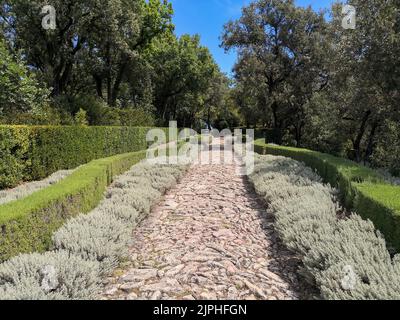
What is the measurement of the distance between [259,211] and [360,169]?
2.39 metres

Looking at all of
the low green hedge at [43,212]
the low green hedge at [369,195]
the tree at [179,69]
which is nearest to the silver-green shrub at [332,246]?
the low green hedge at [369,195]

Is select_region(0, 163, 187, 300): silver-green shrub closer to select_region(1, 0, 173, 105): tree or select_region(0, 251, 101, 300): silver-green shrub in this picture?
select_region(0, 251, 101, 300): silver-green shrub

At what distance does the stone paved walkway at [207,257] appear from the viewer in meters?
3.54

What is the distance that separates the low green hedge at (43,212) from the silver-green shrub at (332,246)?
10.6ft

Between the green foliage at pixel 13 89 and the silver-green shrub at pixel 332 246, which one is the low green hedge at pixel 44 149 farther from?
the silver-green shrub at pixel 332 246

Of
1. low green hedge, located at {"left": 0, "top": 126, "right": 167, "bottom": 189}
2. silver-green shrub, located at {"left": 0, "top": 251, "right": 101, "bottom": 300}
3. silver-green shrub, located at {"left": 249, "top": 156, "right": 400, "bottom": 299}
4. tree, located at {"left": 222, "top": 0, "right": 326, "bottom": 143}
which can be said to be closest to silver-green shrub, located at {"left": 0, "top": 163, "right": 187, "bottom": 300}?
silver-green shrub, located at {"left": 0, "top": 251, "right": 101, "bottom": 300}

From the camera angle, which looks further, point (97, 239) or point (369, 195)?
point (369, 195)

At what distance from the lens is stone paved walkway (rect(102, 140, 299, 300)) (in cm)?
354

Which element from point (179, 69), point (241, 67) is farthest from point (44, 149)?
point (179, 69)

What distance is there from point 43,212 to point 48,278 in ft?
4.00

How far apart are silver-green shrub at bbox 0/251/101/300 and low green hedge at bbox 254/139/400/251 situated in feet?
11.3

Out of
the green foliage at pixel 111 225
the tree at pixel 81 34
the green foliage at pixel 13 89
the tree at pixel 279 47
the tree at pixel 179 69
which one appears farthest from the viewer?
the tree at pixel 179 69

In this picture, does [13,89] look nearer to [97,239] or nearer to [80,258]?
[97,239]

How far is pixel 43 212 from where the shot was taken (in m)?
4.13
